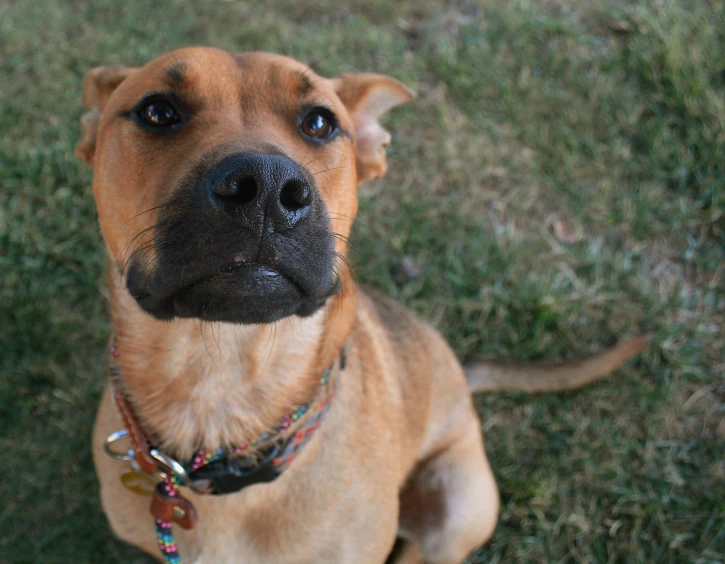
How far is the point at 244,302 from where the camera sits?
1.99 metres

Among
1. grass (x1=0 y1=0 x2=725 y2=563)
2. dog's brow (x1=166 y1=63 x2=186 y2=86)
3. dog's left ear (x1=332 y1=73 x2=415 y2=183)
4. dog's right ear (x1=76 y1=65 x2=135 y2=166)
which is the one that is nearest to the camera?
dog's brow (x1=166 y1=63 x2=186 y2=86)

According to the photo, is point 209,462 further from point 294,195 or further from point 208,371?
point 294,195

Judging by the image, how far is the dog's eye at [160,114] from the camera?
93.9 inches

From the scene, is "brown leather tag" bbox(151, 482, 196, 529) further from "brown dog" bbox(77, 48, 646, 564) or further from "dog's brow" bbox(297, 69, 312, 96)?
"dog's brow" bbox(297, 69, 312, 96)

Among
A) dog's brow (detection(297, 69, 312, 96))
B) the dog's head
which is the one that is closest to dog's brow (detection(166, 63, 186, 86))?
the dog's head

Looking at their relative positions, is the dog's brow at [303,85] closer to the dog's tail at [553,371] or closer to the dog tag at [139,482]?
the dog tag at [139,482]

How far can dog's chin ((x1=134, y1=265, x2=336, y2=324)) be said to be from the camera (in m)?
1.93

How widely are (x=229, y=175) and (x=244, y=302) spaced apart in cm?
40

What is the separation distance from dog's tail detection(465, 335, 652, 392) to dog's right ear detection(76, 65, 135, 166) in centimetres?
246

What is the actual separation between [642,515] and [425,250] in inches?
88.6

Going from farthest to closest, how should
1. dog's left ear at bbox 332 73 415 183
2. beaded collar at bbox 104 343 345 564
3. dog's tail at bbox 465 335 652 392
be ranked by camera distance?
dog's tail at bbox 465 335 652 392 < dog's left ear at bbox 332 73 415 183 < beaded collar at bbox 104 343 345 564

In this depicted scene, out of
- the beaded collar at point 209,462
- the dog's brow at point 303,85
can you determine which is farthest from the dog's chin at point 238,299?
the dog's brow at point 303,85

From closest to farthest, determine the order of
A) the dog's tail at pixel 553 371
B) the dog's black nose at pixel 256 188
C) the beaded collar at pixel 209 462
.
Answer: the dog's black nose at pixel 256 188
the beaded collar at pixel 209 462
the dog's tail at pixel 553 371

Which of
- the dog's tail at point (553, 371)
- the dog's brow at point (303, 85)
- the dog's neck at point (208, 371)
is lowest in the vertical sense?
the dog's tail at point (553, 371)
